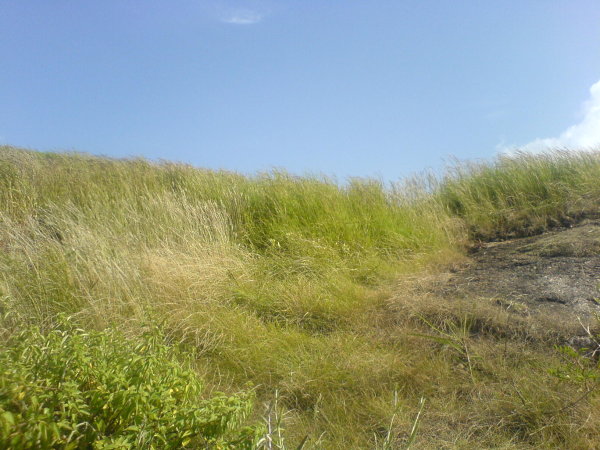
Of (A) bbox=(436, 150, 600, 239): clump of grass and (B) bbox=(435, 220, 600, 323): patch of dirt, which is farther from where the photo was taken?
(A) bbox=(436, 150, 600, 239): clump of grass

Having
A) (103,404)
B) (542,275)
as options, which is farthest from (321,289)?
(103,404)

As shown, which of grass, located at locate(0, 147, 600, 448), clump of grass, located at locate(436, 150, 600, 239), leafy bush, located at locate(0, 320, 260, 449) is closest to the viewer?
leafy bush, located at locate(0, 320, 260, 449)

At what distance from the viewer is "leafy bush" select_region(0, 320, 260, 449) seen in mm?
2205

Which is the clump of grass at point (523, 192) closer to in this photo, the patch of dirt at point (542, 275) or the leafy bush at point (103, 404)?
the patch of dirt at point (542, 275)

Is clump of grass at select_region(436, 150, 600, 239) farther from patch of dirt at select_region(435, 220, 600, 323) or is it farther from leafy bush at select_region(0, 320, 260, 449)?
leafy bush at select_region(0, 320, 260, 449)

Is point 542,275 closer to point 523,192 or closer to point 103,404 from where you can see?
point 523,192

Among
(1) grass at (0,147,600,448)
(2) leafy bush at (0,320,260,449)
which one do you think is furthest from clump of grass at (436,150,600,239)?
(2) leafy bush at (0,320,260,449)

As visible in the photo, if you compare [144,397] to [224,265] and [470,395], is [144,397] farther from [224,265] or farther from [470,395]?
[224,265]

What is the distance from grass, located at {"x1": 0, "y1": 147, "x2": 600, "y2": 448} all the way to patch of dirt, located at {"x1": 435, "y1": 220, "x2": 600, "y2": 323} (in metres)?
0.37

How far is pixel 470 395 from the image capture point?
338 centimetres

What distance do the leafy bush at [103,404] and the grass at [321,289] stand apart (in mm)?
331

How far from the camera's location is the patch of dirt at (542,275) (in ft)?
14.2

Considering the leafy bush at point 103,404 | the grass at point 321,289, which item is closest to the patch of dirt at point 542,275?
the grass at point 321,289

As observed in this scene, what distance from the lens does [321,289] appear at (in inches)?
206
